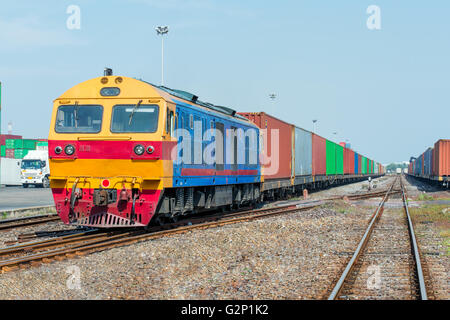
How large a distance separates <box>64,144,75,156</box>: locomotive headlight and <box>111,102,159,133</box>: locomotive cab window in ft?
3.26

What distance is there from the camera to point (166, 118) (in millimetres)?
12258

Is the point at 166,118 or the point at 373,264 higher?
the point at 166,118

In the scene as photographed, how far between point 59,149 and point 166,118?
257cm

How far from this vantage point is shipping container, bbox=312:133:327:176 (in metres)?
34.5

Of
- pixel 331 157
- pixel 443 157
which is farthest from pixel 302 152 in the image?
pixel 443 157

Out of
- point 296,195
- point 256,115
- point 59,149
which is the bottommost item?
point 296,195

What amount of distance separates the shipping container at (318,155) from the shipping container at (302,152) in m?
1.38

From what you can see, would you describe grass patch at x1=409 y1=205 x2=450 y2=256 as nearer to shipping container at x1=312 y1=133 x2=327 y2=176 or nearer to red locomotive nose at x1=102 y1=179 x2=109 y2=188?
red locomotive nose at x1=102 y1=179 x2=109 y2=188
